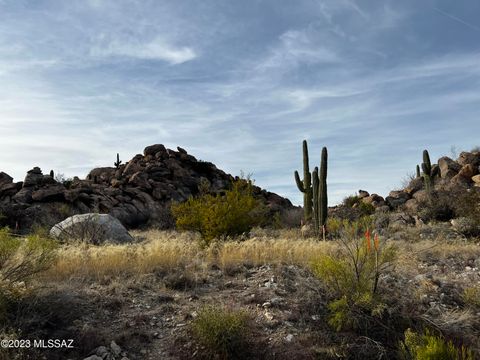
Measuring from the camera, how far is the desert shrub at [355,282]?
6.28 metres

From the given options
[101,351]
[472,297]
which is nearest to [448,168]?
[472,297]

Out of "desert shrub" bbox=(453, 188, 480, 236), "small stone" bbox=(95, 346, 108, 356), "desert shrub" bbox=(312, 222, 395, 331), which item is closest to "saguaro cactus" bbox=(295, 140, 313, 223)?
"desert shrub" bbox=(453, 188, 480, 236)

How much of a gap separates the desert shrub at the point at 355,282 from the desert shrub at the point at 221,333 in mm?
1370

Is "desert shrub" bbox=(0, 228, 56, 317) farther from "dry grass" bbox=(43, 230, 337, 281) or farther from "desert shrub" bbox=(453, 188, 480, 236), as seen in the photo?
"desert shrub" bbox=(453, 188, 480, 236)

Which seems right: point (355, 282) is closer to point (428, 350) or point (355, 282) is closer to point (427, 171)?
point (428, 350)

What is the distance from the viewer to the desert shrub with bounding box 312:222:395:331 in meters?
6.28

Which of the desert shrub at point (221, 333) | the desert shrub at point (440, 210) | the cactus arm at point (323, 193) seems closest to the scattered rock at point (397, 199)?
the desert shrub at point (440, 210)

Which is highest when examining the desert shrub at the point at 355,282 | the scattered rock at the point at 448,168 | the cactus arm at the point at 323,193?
the scattered rock at the point at 448,168

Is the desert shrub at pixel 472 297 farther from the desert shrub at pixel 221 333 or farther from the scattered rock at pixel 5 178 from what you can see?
the scattered rock at pixel 5 178

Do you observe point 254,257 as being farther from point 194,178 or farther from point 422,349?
point 194,178

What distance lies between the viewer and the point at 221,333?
18.4 ft

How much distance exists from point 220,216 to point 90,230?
4.55 metres

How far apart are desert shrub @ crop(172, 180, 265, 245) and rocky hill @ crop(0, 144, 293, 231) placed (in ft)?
28.4

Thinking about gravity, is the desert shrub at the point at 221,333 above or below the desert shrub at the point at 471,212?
below
